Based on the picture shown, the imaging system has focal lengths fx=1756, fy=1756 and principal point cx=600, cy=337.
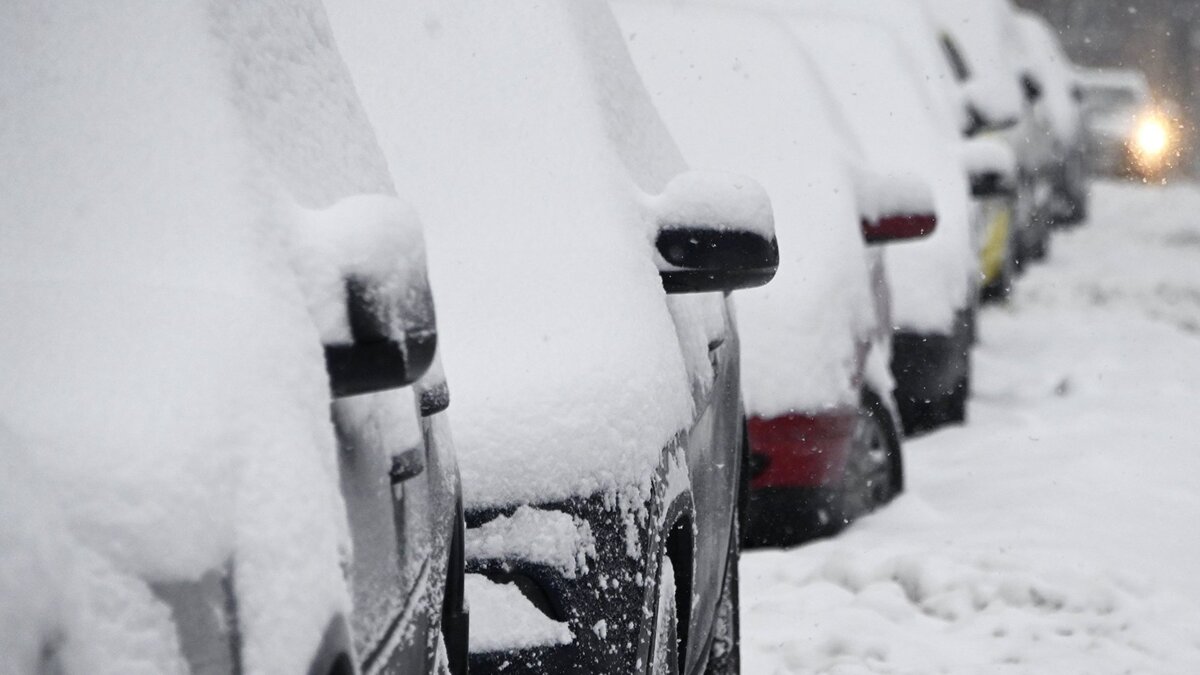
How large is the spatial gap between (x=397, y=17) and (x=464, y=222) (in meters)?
0.56

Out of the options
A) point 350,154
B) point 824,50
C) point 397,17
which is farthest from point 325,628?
point 824,50

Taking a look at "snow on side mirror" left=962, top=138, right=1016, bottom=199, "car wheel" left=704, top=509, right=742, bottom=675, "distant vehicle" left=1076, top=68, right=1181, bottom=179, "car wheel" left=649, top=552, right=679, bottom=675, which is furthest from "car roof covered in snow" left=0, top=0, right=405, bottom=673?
"distant vehicle" left=1076, top=68, right=1181, bottom=179

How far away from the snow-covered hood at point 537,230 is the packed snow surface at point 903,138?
3.62 metres

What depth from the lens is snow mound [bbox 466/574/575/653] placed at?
2.64 meters

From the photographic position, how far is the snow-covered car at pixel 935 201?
7188 millimetres

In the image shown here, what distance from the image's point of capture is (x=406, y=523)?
2.02 metres

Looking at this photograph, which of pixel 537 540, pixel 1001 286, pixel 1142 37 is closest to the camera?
pixel 537 540

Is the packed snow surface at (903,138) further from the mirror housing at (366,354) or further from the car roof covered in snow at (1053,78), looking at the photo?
the car roof covered in snow at (1053,78)

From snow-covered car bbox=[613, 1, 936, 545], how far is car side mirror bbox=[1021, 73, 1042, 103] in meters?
9.38

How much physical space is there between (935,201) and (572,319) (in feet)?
15.2

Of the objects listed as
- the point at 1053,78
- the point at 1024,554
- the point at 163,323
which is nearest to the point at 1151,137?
the point at 1053,78

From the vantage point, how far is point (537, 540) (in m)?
2.66

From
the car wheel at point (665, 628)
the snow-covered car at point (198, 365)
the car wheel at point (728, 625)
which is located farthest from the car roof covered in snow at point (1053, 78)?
the snow-covered car at point (198, 365)

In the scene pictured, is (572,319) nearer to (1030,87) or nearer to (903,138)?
(903,138)
